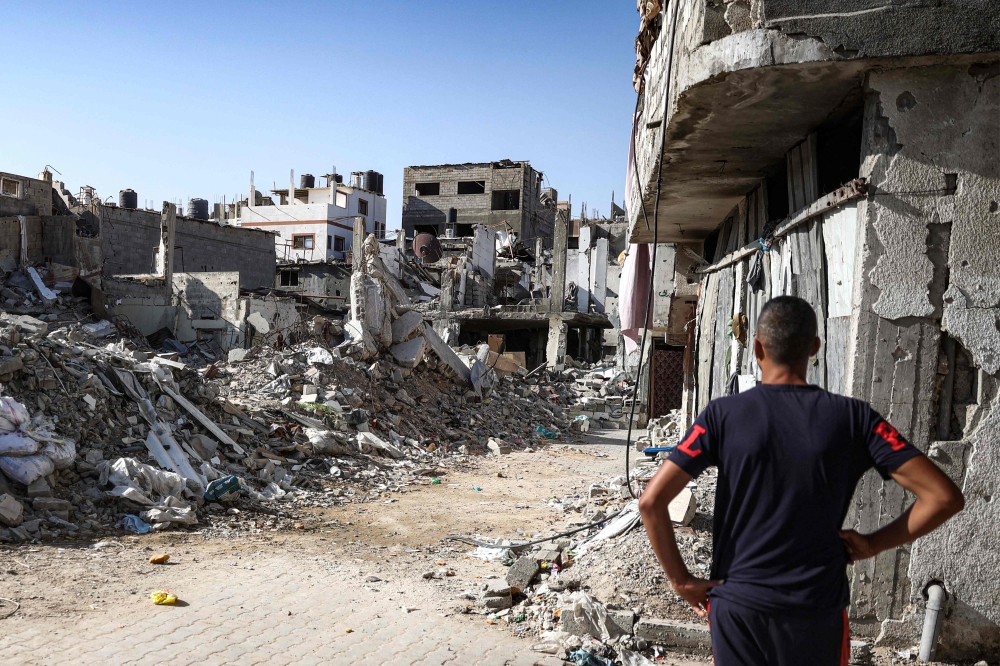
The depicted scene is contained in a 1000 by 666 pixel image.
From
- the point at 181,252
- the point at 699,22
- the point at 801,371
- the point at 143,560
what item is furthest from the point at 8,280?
the point at 801,371

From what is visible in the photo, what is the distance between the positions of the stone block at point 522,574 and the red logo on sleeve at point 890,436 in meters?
3.42

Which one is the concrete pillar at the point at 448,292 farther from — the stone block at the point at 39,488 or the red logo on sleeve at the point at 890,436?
the red logo on sleeve at the point at 890,436

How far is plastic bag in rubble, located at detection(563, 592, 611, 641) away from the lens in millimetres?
4102

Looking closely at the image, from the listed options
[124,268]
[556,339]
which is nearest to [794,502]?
[556,339]

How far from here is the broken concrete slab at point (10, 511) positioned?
232 inches

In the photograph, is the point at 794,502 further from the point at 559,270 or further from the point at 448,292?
the point at 448,292

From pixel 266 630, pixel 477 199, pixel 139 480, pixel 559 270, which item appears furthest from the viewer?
pixel 477 199

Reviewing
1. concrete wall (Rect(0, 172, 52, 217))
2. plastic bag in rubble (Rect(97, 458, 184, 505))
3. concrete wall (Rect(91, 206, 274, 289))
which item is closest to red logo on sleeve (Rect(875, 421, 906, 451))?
plastic bag in rubble (Rect(97, 458, 184, 505))

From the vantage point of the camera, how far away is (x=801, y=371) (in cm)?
206

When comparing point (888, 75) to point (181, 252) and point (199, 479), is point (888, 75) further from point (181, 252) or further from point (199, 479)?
point (181, 252)

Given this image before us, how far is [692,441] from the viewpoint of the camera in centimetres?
206

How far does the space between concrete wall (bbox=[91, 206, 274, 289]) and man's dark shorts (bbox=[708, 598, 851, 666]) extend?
89.2 feet

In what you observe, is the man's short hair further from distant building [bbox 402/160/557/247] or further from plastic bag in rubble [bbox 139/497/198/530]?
distant building [bbox 402/160/557/247]

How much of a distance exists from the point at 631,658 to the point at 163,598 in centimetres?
301
